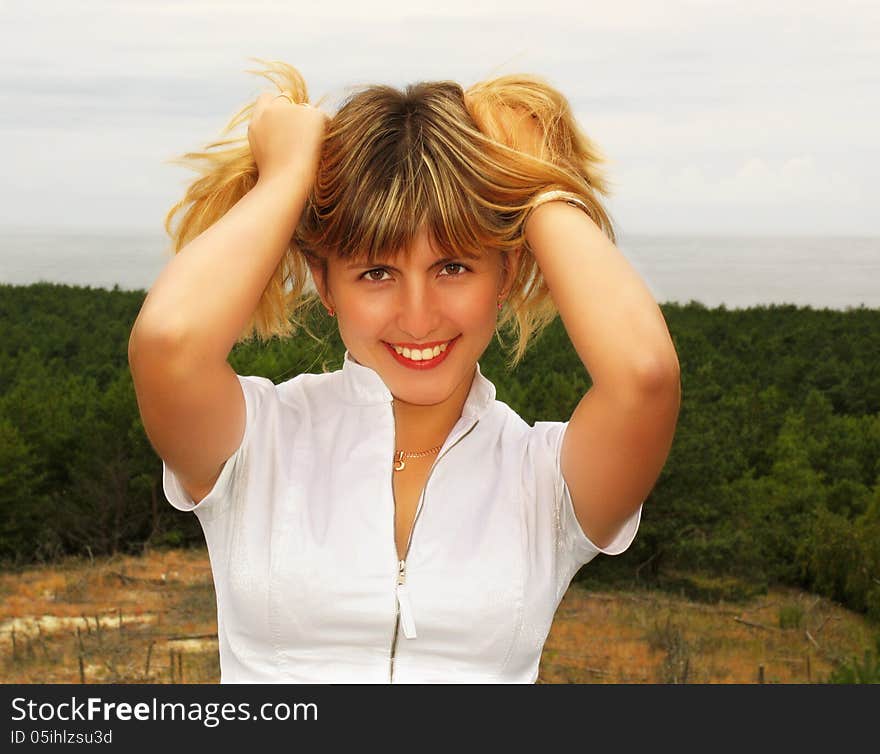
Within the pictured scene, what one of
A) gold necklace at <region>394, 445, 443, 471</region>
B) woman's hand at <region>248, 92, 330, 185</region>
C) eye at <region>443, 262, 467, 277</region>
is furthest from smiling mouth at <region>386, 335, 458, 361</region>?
woman's hand at <region>248, 92, 330, 185</region>

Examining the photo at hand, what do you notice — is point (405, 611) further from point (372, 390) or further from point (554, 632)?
point (554, 632)

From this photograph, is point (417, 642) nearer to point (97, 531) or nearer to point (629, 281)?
point (629, 281)

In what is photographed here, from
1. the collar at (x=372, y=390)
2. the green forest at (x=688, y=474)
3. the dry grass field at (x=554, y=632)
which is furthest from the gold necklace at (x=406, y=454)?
the green forest at (x=688, y=474)

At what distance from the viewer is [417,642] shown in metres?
2.60

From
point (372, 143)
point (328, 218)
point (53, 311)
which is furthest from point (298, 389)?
point (53, 311)

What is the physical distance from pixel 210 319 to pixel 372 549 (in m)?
0.62

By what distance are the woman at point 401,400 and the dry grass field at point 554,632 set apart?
73.9 ft

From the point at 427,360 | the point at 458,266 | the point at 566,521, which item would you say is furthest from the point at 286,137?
the point at 566,521

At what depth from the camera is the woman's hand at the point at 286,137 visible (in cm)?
271

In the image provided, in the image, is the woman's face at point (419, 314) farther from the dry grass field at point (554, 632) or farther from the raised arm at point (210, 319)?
the dry grass field at point (554, 632)

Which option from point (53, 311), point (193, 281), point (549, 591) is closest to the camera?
point (193, 281)

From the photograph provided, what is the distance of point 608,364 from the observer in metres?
2.50

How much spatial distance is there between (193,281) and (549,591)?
105cm

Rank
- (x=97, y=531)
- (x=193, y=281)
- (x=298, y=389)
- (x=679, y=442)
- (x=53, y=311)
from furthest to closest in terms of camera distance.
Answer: (x=53, y=311), (x=97, y=531), (x=679, y=442), (x=298, y=389), (x=193, y=281)
